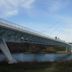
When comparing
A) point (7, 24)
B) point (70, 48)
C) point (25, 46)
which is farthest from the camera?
point (70, 48)

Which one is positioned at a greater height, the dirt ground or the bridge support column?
the bridge support column

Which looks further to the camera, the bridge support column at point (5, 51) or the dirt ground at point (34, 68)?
the bridge support column at point (5, 51)

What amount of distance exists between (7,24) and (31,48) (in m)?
37.5

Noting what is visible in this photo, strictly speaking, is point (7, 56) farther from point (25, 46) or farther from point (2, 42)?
point (25, 46)

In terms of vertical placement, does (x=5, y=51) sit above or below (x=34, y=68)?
above

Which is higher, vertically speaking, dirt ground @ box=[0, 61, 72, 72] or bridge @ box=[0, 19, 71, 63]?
bridge @ box=[0, 19, 71, 63]

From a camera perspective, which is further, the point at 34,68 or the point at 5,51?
the point at 5,51

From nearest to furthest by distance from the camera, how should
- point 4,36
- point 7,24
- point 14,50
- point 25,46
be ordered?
point 7,24
point 4,36
point 14,50
point 25,46

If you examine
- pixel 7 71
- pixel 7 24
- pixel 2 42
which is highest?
pixel 7 24

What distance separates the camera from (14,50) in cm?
7494

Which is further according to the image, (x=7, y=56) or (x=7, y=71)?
(x=7, y=56)

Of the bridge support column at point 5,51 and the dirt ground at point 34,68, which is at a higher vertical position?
the bridge support column at point 5,51

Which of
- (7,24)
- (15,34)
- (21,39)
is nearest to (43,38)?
(21,39)

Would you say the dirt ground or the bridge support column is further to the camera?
the bridge support column
